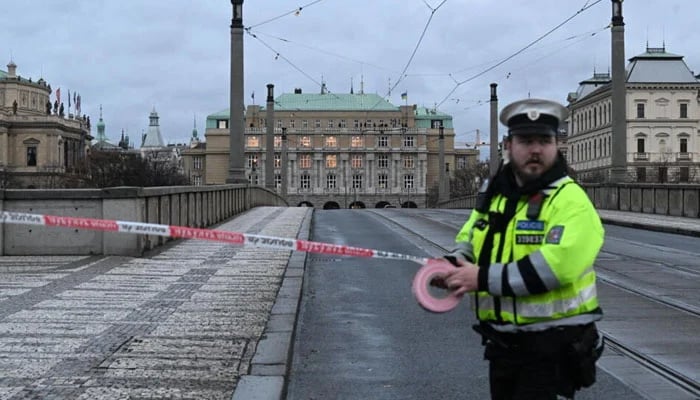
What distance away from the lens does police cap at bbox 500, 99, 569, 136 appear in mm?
3707

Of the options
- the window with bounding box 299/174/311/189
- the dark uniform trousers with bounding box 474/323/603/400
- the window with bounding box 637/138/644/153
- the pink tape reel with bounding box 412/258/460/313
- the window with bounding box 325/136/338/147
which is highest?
the window with bounding box 325/136/338/147

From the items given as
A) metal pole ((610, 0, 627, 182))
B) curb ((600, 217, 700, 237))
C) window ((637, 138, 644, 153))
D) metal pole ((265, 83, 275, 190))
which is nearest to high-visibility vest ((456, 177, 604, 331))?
curb ((600, 217, 700, 237))

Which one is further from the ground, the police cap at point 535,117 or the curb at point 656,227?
the police cap at point 535,117

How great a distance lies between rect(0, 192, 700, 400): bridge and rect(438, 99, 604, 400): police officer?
3.51 feet

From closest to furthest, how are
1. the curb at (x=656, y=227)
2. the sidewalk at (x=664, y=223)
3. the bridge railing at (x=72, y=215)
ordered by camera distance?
the bridge railing at (x=72, y=215) < the curb at (x=656, y=227) < the sidewalk at (x=664, y=223)

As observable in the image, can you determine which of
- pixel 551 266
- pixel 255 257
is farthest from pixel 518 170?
pixel 255 257

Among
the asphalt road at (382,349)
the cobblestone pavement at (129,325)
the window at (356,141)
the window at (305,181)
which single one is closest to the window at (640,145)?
the window at (356,141)

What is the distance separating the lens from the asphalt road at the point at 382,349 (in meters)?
6.64

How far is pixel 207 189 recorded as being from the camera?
931 inches

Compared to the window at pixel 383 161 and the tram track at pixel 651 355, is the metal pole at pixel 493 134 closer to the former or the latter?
the tram track at pixel 651 355

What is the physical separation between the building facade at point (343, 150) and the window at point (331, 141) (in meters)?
0.16

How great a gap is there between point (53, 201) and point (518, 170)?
12461 millimetres

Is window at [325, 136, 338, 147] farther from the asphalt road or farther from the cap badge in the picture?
the cap badge

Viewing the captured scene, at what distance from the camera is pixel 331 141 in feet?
485
